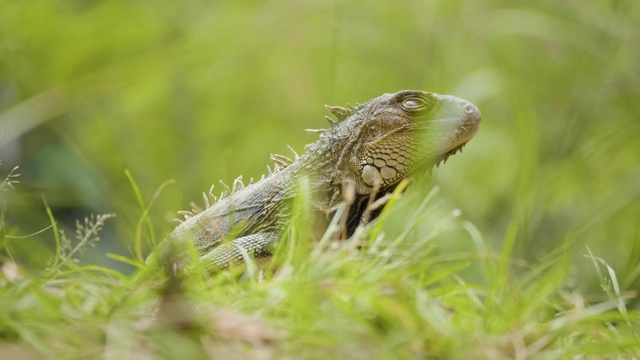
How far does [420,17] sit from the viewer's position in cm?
736

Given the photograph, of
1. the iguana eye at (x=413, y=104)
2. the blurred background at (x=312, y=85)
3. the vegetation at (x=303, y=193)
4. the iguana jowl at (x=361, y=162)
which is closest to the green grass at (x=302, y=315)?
the vegetation at (x=303, y=193)

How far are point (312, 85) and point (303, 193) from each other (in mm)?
5870

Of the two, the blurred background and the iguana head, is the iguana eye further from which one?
the blurred background

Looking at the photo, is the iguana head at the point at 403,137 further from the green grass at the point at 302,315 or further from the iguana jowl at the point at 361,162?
the green grass at the point at 302,315

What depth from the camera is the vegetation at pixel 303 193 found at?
1.90 m

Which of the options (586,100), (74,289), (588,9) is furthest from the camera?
(588,9)

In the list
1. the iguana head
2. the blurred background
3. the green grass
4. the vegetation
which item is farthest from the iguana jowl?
the blurred background

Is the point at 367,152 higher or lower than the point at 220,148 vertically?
higher

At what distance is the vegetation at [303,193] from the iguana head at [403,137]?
0.92ft

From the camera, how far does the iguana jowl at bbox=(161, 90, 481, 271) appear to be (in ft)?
10.7

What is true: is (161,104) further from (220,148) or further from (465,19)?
(465,19)

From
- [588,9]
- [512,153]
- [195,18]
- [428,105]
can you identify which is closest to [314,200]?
[428,105]

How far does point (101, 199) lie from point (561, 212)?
4.00m

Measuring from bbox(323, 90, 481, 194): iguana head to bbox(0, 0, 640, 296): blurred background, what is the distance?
1822 millimetres
